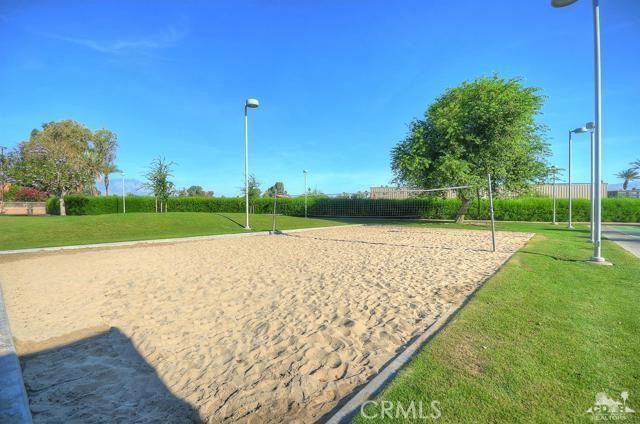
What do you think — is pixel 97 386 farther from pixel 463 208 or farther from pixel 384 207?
pixel 384 207

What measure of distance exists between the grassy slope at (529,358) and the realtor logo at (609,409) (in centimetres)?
5

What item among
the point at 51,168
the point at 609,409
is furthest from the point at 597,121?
the point at 51,168

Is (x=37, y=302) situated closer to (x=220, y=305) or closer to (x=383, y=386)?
(x=220, y=305)

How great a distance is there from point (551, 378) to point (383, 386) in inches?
52.5

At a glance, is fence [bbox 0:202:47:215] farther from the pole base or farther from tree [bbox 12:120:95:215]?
the pole base

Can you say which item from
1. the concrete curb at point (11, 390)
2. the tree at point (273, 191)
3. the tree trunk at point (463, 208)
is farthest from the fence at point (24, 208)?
the concrete curb at point (11, 390)

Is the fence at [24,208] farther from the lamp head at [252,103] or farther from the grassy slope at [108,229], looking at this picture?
the lamp head at [252,103]

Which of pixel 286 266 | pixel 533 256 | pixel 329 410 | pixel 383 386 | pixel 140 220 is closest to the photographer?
pixel 329 410

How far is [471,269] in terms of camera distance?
25.2 ft

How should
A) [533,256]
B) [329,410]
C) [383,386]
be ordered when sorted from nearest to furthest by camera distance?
[329,410], [383,386], [533,256]

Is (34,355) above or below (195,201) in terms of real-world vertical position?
below

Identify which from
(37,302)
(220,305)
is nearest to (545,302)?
(220,305)

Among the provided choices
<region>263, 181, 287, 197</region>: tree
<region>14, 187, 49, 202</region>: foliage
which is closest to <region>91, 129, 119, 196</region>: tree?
<region>14, 187, 49, 202</region>: foliage

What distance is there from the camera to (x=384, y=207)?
106 feet
